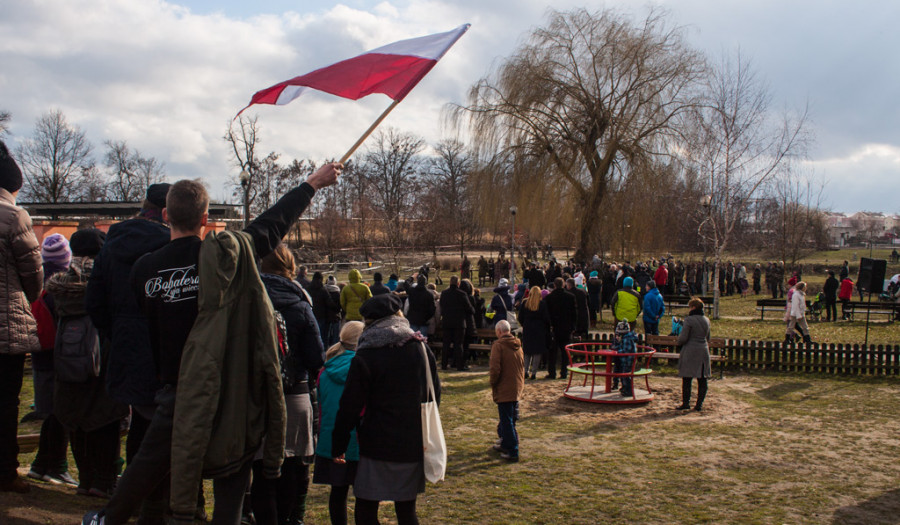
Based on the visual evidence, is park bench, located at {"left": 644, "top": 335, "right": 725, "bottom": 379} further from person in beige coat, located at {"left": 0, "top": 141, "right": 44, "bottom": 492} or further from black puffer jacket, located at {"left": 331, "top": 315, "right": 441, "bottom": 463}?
person in beige coat, located at {"left": 0, "top": 141, "right": 44, "bottom": 492}

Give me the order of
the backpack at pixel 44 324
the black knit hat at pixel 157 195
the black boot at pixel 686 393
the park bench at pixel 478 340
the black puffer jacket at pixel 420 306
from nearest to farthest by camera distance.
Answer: the black knit hat at pixel 157 195, the backpack at pixel 44 324, the black boot at pixel 686 393, the black puffer jacket at pixel 420 306, the park bench at pixel 478 340

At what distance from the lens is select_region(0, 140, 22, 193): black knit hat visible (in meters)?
4.42

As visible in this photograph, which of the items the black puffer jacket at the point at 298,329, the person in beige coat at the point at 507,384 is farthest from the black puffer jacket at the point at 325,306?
the black puffer jacket at the point at 298,329

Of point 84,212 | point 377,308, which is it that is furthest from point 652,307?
point 84,212

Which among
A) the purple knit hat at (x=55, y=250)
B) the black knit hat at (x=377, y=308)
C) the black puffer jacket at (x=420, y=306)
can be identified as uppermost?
the purple knit hat at (x=55, y=250)

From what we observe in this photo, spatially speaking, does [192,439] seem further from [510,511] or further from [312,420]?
[510,511]

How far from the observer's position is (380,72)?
5141 mm

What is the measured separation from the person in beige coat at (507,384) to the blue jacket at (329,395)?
3000 millimetres

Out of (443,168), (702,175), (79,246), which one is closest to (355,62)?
(79,246)

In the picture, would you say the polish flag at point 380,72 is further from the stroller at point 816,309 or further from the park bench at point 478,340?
the stroller at point 816,309

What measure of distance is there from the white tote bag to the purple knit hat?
353 centimetres

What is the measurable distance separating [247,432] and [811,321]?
23.9 meters

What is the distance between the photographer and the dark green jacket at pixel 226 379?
8.59 ft

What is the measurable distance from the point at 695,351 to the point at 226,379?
28.2 ft
